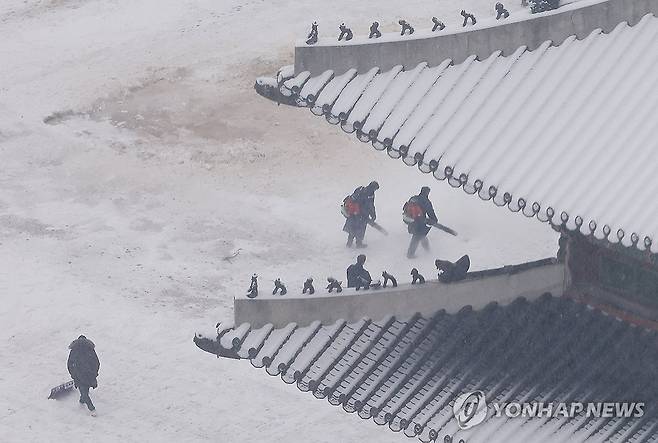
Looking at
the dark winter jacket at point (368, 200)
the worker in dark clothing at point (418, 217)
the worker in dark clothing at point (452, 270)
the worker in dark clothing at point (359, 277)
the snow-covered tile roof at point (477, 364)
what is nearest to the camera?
the snow-covered tile roof at point (477, 364)

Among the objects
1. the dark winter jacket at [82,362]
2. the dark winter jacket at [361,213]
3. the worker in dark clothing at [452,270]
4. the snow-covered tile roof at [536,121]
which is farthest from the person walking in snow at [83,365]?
the snow-covered tile roof at [536,121]

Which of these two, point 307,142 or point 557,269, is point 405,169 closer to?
point 307,142

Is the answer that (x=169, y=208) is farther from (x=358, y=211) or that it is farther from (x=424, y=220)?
(x=424, y=220)

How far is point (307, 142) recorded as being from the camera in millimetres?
33188

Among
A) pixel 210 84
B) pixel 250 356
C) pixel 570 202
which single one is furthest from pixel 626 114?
pixel 210 84

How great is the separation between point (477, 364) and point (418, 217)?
450 inches

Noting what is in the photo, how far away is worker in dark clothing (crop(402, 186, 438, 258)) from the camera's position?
2770cm

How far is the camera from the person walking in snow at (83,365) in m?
23.6

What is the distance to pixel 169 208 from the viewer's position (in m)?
30.5

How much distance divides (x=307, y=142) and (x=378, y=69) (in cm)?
1766

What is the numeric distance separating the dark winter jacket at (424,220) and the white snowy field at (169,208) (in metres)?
0.61

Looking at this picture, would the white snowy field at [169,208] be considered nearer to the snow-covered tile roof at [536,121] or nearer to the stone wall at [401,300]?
the stone wall at [401,300]

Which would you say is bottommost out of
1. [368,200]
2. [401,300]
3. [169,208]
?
[169,208]

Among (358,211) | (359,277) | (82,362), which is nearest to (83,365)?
(82,362)
